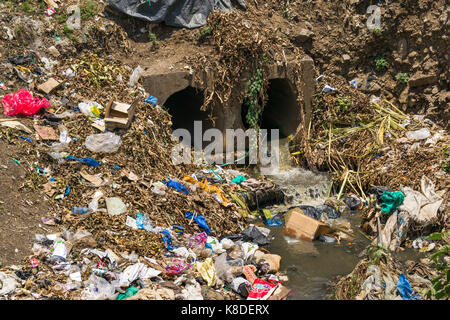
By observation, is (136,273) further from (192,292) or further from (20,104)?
(20,104)

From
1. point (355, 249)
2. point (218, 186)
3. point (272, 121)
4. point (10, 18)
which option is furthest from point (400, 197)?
point (10, 18)

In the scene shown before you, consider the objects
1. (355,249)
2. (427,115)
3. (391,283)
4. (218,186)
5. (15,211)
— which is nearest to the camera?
(391,283)

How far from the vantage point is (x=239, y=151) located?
8.41 meters

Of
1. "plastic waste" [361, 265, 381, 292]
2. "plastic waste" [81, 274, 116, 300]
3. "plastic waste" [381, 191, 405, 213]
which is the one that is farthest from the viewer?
"plastic waste" [381, 191, 405, 213]

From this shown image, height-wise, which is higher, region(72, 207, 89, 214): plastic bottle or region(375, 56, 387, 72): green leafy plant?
region(375, 56, 387, 72): green leafy plant

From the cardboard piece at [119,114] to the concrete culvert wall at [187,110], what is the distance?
2132 millimetres

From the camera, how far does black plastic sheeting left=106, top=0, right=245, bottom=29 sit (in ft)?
26.2

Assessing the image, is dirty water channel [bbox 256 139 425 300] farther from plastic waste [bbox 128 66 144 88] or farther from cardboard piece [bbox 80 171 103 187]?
plastic waste [bbox 128 66 144 88]

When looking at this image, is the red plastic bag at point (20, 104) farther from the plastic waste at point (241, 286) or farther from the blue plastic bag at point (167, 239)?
the plastic waste at point (241, 286)

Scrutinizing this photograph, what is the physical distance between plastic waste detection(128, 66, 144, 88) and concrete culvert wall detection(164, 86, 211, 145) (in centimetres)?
135

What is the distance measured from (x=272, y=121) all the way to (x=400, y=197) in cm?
366

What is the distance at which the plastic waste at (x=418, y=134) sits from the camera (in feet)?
25.3

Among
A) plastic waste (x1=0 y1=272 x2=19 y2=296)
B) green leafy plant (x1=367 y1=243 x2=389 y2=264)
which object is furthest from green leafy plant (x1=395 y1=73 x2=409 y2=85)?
plastic waste (x1=0 y1=272 x2=19 y2=296)

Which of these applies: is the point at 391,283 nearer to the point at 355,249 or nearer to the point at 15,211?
the point at 355,249
